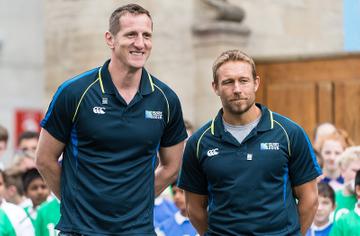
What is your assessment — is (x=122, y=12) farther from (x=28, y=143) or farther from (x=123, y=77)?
(x=28, y=143)

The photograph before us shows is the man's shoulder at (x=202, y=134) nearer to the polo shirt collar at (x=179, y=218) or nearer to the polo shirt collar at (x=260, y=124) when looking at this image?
the polo shirt collar at (x=260, y=124)

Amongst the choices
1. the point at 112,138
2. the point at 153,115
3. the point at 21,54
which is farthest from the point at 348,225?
the point at 21,54

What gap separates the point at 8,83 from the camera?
18094 mm

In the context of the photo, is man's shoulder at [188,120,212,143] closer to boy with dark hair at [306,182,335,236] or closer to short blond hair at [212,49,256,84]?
short blond hair at [212,49,256,84]

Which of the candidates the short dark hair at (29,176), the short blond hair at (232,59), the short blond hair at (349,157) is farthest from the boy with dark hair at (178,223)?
the short blond hair at (232,59)

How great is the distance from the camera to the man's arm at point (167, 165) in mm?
7008

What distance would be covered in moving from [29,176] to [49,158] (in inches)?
159

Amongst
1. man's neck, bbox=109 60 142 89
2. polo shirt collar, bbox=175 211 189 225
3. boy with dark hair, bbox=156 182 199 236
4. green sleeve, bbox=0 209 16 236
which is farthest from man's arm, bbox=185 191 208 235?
polo shirt collar, bbox=175 211 189 225

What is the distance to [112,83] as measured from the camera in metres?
6.71

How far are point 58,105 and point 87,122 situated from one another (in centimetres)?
20

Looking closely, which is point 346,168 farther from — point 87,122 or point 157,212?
point 87,122

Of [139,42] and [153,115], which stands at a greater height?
[139,42]

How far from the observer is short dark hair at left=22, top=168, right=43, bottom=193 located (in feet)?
35.2

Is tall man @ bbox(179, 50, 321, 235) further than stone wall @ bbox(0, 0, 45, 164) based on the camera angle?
No
